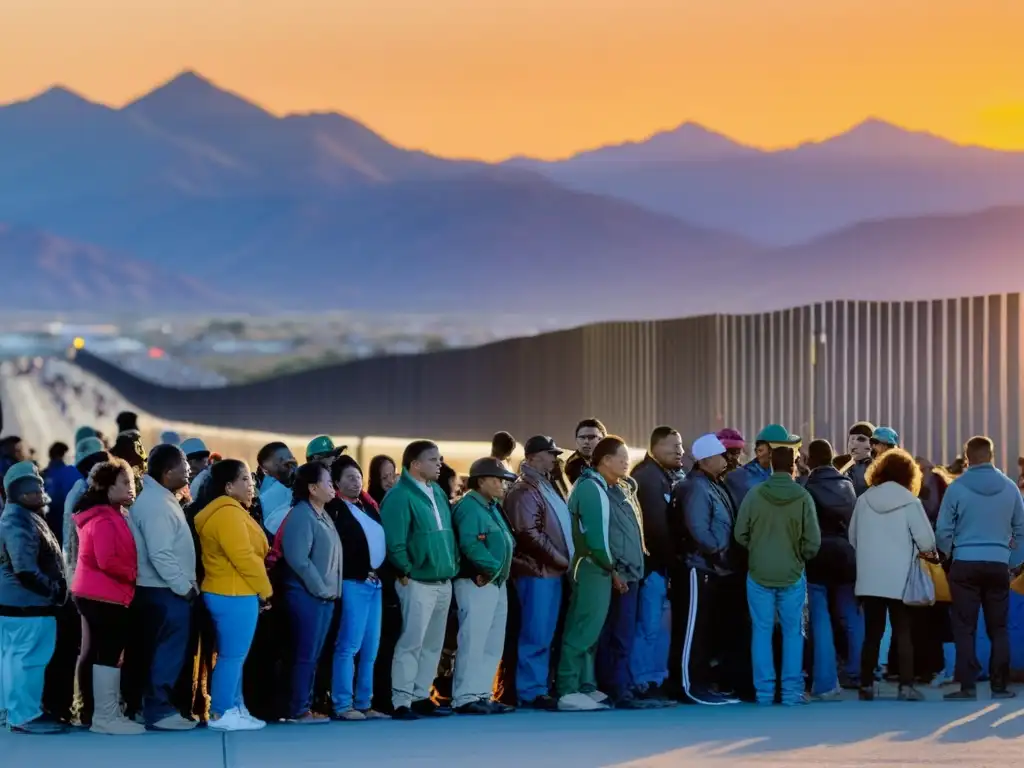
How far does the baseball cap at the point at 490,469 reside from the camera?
551 inches

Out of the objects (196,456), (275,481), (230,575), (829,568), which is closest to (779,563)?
(829,568)

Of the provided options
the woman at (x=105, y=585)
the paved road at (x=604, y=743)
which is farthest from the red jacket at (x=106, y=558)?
the paved road at (x=604, y=743)

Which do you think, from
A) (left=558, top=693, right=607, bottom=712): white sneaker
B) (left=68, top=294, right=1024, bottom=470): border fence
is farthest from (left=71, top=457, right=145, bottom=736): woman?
(left=68, top=294, right=1024, bottom=470): border fence

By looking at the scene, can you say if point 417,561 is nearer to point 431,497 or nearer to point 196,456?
point 431,497

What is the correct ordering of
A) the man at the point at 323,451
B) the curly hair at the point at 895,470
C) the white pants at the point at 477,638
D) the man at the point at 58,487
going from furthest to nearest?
1. the man at the point at 58,487
2. the curly hair at the point at 895,470
3. the man at the point at 323,451
4. the white pants at the point at 477,638

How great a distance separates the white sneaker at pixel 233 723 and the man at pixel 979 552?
14.9ft

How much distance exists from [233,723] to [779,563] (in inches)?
140

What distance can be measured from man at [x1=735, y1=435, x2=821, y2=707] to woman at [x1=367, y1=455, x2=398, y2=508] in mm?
2391

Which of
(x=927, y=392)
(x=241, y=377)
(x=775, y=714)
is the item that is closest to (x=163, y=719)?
(x=775, y=714)

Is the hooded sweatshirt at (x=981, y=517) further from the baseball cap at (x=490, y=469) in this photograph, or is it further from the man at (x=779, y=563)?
the baseball cap at (x=490, y=469)

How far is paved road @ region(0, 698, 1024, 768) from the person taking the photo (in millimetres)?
11992

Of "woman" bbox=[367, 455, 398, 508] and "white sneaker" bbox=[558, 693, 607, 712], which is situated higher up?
"woman" bbox=[367, 455, 398, 508]

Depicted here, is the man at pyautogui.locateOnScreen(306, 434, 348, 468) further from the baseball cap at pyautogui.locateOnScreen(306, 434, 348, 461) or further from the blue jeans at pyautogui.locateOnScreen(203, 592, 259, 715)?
the blue jeans at pyautogui.locateOnScreen(203, 592, 259, 715)

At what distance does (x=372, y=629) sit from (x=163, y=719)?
4.58 feet
